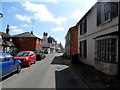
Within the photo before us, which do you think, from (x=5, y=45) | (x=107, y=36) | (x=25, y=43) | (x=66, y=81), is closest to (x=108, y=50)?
(x=107, y=36)

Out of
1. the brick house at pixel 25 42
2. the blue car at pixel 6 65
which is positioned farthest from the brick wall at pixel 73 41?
the blue car at pixel 6 65

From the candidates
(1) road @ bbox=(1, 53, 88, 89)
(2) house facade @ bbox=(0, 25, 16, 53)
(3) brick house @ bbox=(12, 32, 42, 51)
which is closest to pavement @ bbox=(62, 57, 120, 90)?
(1) road @ bbox=(1, 53, 88, 89)

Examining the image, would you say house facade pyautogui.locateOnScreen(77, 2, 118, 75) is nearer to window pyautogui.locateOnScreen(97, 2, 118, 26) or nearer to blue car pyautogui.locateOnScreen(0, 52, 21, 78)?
window pyautogui.locateOnScreen(97, 2, 118, 26)

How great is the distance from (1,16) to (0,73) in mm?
12003

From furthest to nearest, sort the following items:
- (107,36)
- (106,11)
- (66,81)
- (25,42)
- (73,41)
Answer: (25,42) → (73,41) → (106,11) → (107,36) → (66,81)

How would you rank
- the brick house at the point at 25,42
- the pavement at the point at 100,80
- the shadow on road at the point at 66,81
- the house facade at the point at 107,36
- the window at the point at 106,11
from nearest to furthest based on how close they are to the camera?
the pavement at the point at 100,80 → the shadow on road at the point at 66,81 → the house facade at the point at 107,36 → the window at the point at 106,11 → the brick house at the point at 25,42

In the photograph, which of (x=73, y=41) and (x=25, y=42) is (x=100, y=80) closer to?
(x=73, y=41)

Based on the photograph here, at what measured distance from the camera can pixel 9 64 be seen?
1085 cm

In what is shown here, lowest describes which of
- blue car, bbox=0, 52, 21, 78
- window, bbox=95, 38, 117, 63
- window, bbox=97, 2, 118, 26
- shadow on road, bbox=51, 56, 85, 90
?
shadow on road, bbox=51, 56, 85, 90

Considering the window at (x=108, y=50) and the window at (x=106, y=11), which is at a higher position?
the window at (x=106, y=11)

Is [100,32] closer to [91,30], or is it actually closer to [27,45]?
[91,30]

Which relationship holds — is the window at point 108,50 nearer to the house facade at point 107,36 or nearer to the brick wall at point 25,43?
the house facade at point 107,36

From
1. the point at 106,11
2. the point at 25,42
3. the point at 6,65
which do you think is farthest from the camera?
the point at 25,42

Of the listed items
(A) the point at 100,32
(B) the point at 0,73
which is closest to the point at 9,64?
A: (B) the point at 0,73
